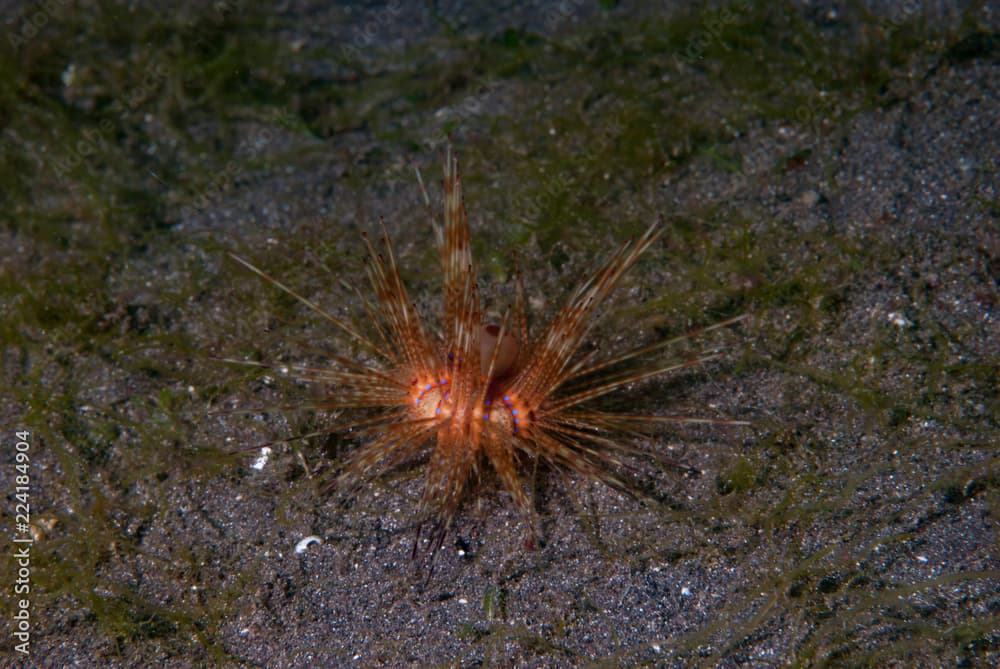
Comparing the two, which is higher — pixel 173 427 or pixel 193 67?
pixel 193 67

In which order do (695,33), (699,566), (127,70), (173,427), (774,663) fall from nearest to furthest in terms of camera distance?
(774,663) → (699,566) → (173,427) → (695,33) → (127,70)

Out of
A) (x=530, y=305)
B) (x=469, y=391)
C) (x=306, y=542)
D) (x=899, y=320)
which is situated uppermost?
(x=469, y=391)

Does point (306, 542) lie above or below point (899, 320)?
above

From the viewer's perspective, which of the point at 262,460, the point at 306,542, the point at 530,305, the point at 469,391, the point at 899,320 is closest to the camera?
the point at 469,391

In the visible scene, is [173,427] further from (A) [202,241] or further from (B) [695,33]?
(B) [695,33]

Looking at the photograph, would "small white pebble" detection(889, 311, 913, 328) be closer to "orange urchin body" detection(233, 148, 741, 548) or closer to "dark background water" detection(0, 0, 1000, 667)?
"dark background water" detection(0, 0, 1000, 667)

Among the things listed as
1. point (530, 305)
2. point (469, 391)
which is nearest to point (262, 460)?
point (469, 391)

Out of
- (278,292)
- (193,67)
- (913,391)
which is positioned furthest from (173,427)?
(913,391)

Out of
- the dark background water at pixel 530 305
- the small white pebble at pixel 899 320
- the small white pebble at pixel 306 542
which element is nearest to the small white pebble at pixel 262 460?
the dark background water at pixel 530 305

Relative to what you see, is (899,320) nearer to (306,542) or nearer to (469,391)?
(469,391)
